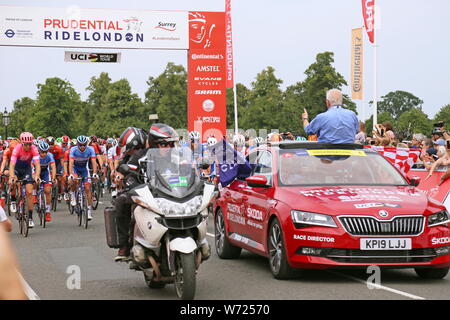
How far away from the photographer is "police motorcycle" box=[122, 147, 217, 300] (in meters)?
7.38

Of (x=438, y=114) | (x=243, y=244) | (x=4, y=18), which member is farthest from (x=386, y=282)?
(x=438, y=114)

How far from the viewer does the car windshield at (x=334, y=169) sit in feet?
30.9

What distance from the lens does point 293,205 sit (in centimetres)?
857

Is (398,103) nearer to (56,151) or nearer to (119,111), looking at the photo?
→ (119,111)

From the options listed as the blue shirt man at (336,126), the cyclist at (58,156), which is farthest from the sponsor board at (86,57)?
the blue shirt man at (336,126)

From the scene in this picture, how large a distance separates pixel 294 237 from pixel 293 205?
0.37 metres

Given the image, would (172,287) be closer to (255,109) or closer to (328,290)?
(328,290)

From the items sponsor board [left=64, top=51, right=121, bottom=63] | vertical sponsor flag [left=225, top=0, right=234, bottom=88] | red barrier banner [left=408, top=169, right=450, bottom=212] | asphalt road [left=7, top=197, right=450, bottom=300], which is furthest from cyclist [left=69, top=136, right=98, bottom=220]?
sponsor board [left=64, top=51, right=121, bottom=63]

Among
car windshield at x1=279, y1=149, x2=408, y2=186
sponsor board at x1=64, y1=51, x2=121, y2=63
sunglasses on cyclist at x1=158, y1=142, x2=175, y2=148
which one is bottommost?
car windshield at x1=279, y1=149, x2=408, y2=186

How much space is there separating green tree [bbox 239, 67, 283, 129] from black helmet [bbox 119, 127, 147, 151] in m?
86.4

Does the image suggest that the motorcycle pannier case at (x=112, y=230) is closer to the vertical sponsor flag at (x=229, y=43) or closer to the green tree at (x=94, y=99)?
the vertical sponsor flag at (x=229, y=43)

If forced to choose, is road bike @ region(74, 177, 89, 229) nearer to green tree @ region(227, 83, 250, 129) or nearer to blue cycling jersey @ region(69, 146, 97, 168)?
blue cycling jersey @ region(69, 146, 97, 168)

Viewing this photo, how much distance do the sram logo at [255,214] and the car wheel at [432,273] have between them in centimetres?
189

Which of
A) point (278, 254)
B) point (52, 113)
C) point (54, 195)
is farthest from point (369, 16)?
point (52, 113)
